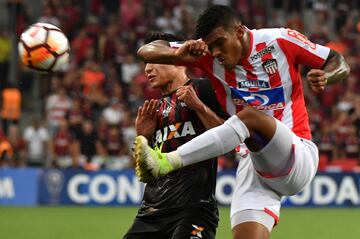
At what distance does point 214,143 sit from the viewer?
523 cm

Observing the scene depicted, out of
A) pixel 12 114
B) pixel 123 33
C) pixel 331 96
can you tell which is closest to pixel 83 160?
pixel 12 114

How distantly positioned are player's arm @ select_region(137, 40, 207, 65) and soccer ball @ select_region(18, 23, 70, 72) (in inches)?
43.2

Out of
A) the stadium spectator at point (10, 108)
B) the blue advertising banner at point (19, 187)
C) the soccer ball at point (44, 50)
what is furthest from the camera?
the stadium spectator at point (10, 108)

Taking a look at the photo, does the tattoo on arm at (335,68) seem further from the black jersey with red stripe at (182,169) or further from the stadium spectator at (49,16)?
the stadium spectator at (49,16)

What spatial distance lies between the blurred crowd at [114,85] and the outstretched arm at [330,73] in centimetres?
1009

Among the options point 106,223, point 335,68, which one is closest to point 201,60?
point 335,68

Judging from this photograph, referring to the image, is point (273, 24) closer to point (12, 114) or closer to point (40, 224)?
point (12, 114)

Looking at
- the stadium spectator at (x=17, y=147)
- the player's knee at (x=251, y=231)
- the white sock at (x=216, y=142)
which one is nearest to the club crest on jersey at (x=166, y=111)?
the white sock at (x=216, y=142)

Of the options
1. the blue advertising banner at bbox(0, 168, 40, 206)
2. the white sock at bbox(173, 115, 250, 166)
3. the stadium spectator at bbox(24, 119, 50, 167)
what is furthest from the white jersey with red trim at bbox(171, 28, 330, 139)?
the stadium spectator at bbox(24, 119, 50, 167)

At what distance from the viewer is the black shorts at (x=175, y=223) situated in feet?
18.7

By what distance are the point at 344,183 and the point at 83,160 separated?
16.1 feet

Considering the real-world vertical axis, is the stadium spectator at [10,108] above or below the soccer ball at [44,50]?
below

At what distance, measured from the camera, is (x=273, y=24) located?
802 inches

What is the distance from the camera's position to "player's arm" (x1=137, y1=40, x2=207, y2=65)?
5457 mm
